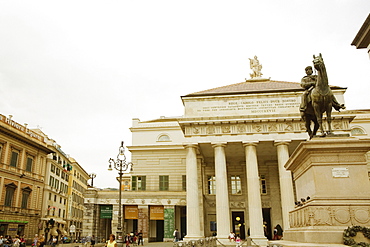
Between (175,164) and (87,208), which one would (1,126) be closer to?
(87,208)

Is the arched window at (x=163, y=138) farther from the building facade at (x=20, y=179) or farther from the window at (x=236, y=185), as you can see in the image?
the building facade at (x=20, y=179)

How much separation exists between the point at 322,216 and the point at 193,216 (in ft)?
67.3

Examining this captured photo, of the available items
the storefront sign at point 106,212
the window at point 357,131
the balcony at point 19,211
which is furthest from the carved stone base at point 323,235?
the balcony at point 19,211

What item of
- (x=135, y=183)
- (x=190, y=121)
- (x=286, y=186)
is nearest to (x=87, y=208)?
(x=135, y=183)

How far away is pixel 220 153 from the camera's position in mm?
27641

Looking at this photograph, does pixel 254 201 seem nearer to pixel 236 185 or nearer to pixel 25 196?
pixel 236 185

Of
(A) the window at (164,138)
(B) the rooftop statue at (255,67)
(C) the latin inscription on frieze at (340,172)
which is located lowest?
(C) the latin inscription on frieze at (340,172)

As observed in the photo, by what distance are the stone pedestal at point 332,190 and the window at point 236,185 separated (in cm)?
2645

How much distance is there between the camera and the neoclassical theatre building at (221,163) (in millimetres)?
26859

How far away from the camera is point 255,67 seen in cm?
3831

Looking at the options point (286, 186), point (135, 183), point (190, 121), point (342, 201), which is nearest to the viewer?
point (342, 201)

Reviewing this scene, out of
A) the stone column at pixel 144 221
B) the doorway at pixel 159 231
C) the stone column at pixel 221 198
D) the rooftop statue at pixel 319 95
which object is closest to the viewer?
the rooftop statue at pixel 319 95

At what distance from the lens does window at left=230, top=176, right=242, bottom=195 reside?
34250mm

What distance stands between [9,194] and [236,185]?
2394 cm
